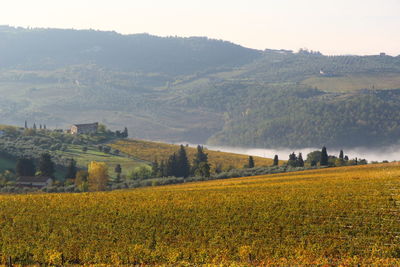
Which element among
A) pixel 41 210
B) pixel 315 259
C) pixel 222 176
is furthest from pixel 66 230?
pixel 222 176

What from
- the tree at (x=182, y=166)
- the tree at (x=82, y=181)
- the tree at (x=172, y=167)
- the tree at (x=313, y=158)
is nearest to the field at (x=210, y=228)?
the tree at (x=82, y=181)

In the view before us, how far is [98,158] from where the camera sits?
163500 millimetres

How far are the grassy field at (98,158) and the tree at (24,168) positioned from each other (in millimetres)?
29419

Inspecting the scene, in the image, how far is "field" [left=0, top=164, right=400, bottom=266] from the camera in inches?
1387

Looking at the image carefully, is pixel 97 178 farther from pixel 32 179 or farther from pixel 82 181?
pixel 32 179

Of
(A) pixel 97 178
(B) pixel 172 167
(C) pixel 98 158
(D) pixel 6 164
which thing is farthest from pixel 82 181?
(C) pixel 98 158

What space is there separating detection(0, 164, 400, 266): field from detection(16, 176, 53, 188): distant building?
54.2 meters

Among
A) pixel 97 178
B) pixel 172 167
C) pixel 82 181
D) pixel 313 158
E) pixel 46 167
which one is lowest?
pixel 82 181

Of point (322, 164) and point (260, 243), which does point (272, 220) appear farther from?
point (322, 164)

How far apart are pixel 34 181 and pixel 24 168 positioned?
376 inches

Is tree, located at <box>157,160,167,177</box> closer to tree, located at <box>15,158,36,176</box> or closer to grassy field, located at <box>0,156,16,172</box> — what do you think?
tree, located at <box>15,158,36,176</box>

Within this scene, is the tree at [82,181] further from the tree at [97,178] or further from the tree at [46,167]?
the tree at [46,167]

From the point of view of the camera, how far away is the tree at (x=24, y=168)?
117562mm

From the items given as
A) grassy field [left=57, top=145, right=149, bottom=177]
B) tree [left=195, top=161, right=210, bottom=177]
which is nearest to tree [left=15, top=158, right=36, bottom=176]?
grassy field [left=57, top=145, right=149, bottom=177]
